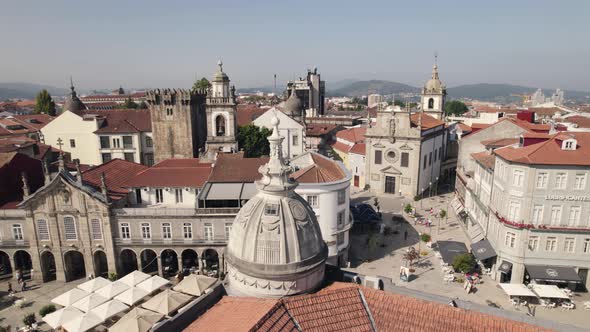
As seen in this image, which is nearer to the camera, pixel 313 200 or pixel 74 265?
pixel 313 200

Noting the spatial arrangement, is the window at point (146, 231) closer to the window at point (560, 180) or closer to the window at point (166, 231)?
the window at point (166, 231)

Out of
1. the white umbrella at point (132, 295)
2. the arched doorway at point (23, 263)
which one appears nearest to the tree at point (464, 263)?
the white umbrella at point (132, 295)

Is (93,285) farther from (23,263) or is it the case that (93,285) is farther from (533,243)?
(533,243)

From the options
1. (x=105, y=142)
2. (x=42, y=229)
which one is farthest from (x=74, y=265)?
(x=105, y=142)

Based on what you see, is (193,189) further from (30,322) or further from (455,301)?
(455,301)

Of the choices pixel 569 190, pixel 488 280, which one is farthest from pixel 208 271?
pixel 569 190

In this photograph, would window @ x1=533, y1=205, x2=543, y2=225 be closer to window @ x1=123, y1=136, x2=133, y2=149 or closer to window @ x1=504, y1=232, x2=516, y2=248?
window @ x1=504, y1=232, x2=516, y2=248

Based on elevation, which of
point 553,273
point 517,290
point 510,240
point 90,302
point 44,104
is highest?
point 44,104

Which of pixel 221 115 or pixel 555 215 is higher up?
pixel 221 115
